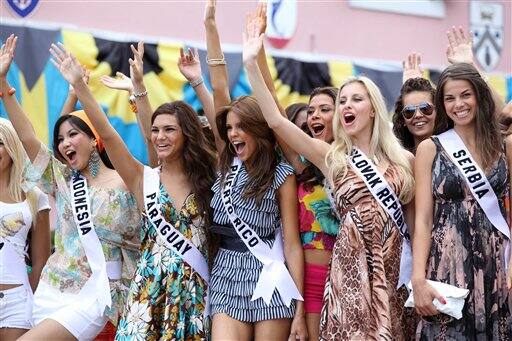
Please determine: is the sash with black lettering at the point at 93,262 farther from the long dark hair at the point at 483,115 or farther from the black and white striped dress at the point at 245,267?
the long dark hair at the point at 483,115

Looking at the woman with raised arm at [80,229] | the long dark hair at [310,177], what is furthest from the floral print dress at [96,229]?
the long dark hair at [310,177]

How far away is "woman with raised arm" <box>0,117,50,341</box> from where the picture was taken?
5277mm

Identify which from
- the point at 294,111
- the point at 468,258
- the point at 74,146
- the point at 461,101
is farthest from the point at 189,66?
the point at 468,258

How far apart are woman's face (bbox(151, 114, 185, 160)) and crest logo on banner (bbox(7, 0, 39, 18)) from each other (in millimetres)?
2475

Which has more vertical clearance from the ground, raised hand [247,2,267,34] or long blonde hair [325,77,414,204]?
raised hand [247,2,267,34]

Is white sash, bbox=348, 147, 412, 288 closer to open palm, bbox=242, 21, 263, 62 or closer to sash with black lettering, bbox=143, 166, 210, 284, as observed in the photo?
open palm, bbox=242, 21, 263, 62

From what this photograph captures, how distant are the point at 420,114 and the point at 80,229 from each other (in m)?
1.97

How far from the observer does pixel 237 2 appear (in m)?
8.27

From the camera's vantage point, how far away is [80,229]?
201 inches

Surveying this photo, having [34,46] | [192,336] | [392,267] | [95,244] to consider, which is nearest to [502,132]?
[392,267]

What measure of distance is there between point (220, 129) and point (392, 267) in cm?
119

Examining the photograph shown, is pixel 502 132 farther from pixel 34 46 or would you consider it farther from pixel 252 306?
pixel 34 46

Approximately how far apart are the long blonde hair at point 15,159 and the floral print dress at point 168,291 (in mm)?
934

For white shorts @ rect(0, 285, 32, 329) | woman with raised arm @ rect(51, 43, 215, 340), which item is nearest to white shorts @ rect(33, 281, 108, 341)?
white shorts @ rect(0, 285, 32, 329)
